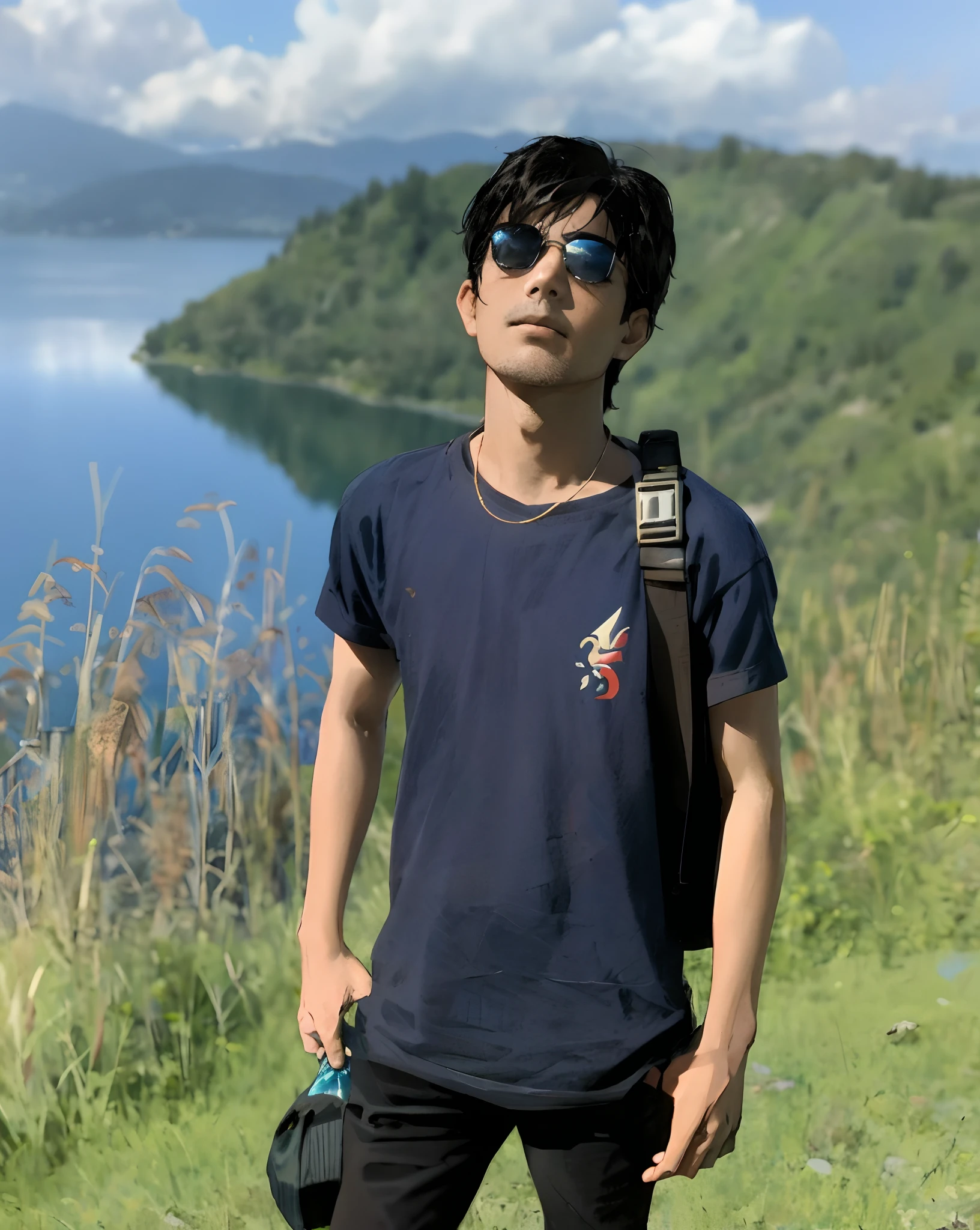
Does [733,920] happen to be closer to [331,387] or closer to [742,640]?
[742,640]

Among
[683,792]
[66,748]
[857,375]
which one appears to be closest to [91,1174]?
[66,748]

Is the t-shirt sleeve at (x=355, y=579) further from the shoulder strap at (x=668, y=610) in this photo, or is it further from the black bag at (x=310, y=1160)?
the black bag at (x=310, y=1160)

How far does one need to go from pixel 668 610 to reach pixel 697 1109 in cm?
69

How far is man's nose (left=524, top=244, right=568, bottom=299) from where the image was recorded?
1678 mm

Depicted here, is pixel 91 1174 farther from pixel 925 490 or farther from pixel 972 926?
pixel 925 490

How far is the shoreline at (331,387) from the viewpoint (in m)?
11.2

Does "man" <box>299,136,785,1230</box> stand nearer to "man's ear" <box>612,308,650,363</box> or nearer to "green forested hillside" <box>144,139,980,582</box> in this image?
"man's ear" <box>612,308,650,363</box>

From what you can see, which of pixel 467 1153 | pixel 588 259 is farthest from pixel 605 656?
pixel 467 1153

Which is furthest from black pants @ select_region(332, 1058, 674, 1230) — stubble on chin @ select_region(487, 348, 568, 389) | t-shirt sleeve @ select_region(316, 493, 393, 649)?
stubble on chin @ select_region(487, 348, 568, 389)

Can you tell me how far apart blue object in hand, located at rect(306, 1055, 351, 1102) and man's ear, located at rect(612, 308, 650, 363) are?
1.20 metres

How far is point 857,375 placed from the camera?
14.5 metres

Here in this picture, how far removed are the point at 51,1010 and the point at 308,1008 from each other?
6.37ft

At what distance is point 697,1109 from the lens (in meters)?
1.68

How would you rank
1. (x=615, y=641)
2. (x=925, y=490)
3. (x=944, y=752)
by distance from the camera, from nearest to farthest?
(x=615, y=641), (x=944, y=752), (x=925, y=490)
